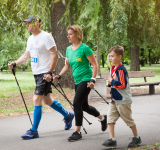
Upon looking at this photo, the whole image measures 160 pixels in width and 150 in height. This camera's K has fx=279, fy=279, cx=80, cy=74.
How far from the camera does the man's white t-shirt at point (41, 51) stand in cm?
470

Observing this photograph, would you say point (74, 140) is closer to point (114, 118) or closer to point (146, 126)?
point (114, 118)

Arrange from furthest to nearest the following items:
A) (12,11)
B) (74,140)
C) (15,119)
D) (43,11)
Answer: (12,11) < (43,11) < (15,119) < (74,140)

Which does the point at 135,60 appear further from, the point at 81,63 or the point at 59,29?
the point at 81,63

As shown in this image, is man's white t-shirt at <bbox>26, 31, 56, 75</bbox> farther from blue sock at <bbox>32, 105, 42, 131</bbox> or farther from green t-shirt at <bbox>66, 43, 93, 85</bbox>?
blue sock at <bbox>32, 105, 42, 131</bbox>

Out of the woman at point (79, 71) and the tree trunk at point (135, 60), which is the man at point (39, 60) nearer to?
the woman at point (79, 71)

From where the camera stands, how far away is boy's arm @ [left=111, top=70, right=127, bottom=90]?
3.81 metres

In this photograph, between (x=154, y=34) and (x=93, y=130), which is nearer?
(x=93, y=130)

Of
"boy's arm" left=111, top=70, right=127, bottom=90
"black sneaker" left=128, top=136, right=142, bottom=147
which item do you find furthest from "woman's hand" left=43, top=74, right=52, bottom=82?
"black sneaker" left=128, top=136, right=142, bottom=147

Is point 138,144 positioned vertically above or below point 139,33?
below

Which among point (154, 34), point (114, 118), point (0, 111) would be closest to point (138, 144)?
point (114, 118)

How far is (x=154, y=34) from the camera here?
23.3 m

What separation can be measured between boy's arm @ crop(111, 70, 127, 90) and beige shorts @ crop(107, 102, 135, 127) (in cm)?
30

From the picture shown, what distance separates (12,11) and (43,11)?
14.2 feet

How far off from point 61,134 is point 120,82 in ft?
5.80
